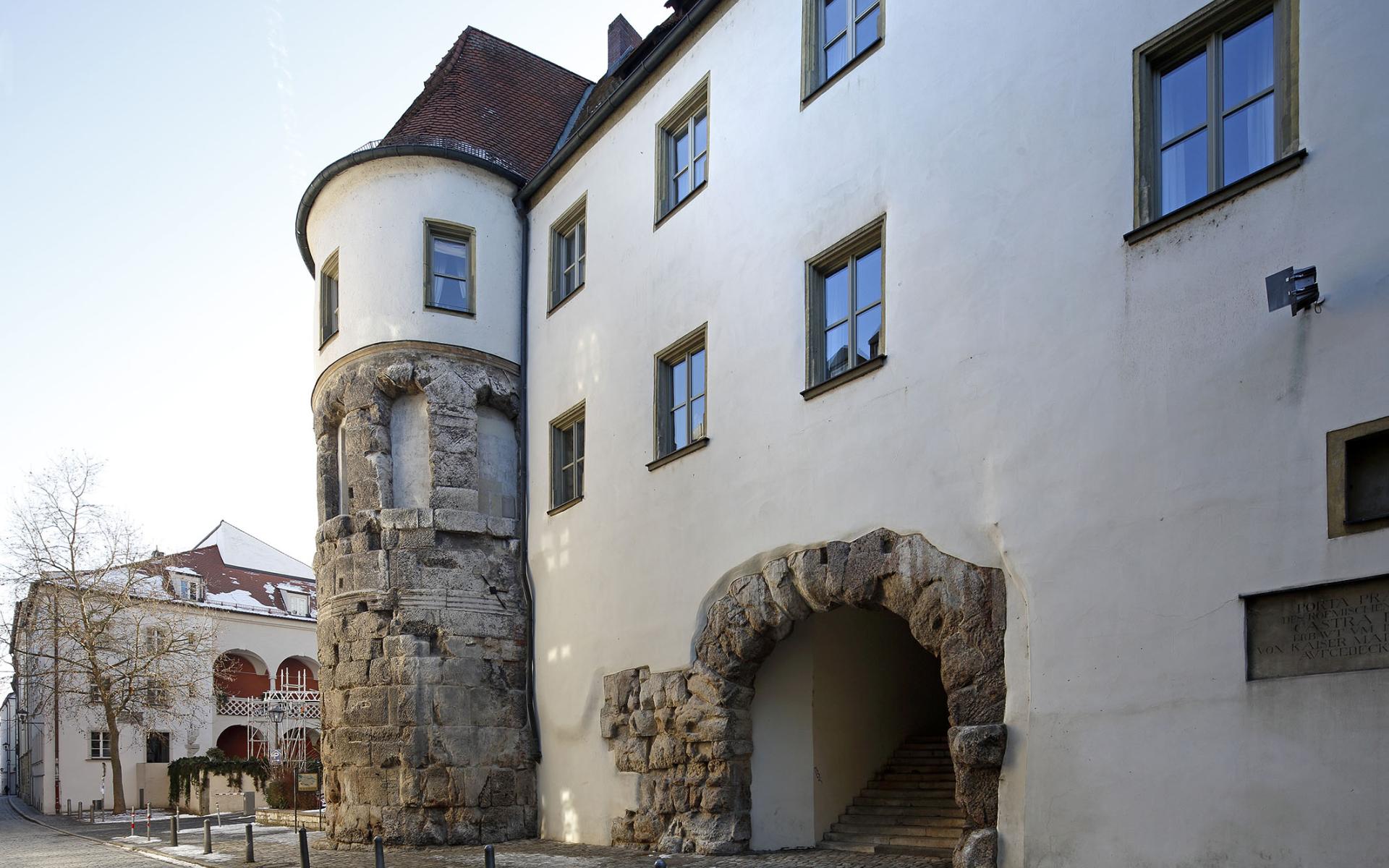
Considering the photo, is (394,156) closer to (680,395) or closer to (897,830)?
(680,395)

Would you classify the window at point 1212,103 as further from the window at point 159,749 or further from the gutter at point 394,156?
the window at point 159,749

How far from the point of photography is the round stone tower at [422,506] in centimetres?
1375

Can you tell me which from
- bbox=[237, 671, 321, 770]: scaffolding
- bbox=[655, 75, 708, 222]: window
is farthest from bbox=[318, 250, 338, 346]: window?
bbox=[237, 671, 321, 770]: scaffolding

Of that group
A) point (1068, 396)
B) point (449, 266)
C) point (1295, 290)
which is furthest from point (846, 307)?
point (449, 266)

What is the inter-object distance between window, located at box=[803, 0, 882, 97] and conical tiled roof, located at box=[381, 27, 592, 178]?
20.6 ft

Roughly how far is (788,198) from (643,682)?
5063mm

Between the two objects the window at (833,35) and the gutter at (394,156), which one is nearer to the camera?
the window at (833,35)

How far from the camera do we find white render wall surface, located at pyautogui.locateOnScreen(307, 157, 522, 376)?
14.9 metres

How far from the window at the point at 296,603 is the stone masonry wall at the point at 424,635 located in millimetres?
29625

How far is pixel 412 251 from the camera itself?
15.0 m

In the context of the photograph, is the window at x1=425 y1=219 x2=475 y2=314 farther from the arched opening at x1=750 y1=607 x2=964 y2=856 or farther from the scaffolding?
the scaffolding

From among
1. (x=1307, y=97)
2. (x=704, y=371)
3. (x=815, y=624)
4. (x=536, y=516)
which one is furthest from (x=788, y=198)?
(x=536, y=516)

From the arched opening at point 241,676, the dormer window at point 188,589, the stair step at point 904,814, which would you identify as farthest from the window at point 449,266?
the arched opening at point 241,676

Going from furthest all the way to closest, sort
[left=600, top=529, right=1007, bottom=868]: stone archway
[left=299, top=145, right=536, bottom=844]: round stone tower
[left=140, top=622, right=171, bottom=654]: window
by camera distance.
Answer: [left=140, top=622, right=171, bottom=654]: window
[left=299, top=145, right=536, bottom=844]: round stone tower
[left=600, top=529, right=1007, bottom=868]: stone archway
